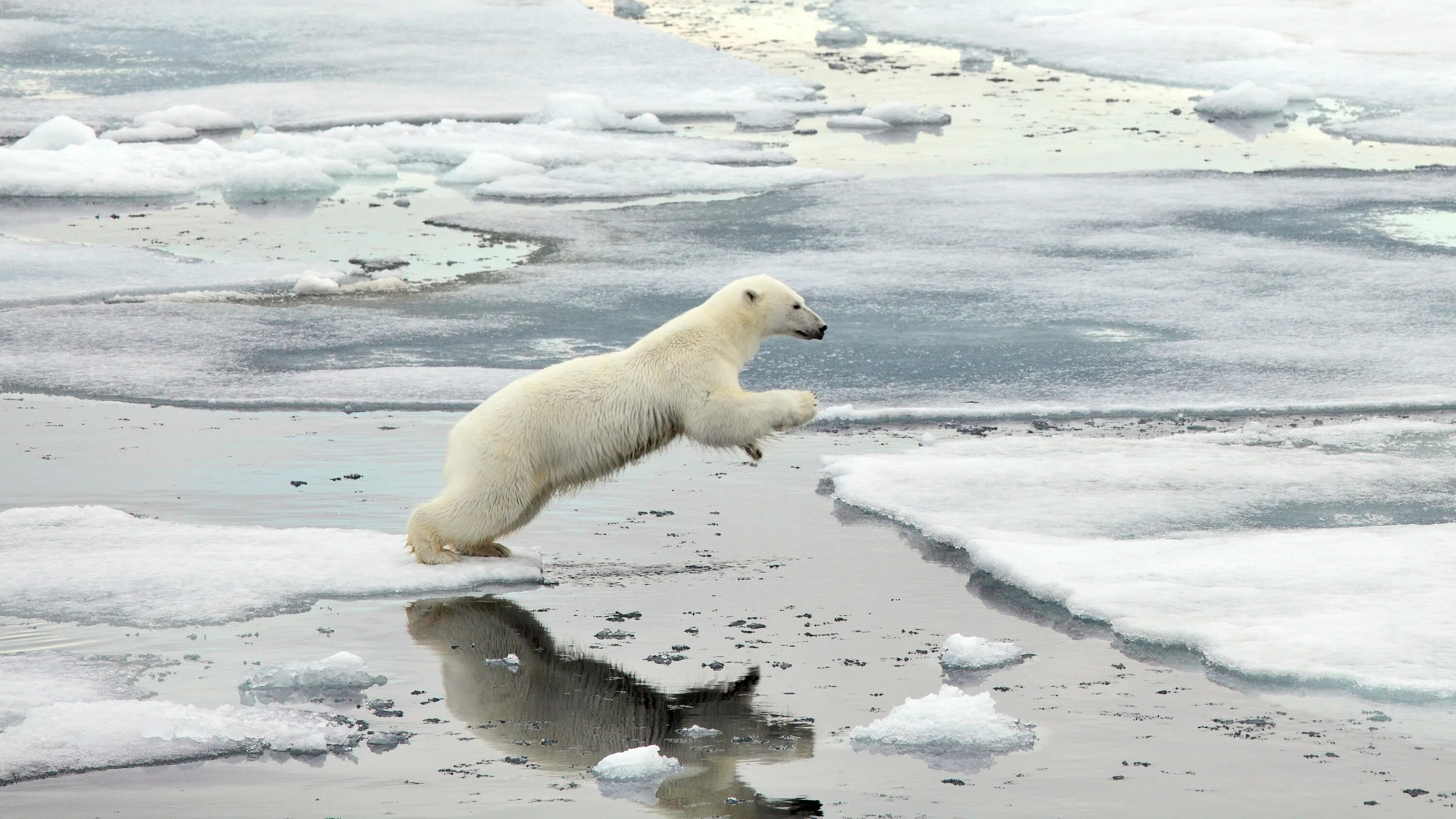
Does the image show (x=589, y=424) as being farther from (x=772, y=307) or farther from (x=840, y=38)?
(x=840, y=38)

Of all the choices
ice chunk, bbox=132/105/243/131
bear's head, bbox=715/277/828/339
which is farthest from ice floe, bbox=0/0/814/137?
bear's head, bbox=715/277/828/339

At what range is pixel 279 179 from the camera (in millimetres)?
11914

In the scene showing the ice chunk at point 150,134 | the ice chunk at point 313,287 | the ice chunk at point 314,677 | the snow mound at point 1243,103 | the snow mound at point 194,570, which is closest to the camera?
the ice chunk at point 314,677

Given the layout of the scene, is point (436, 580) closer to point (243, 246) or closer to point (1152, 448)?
point (1152, 448)

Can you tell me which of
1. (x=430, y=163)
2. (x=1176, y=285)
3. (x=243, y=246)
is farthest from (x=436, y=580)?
(x=430, y=163)

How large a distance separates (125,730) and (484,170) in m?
8.95

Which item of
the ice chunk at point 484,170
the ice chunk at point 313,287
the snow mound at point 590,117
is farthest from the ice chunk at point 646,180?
the ice chunk at point 313,287

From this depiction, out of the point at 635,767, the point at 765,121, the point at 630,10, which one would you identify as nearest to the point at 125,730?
the point at 635,767

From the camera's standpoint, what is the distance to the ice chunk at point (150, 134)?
13.6 metres

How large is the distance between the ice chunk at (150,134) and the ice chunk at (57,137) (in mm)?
492

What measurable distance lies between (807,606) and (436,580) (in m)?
1.00

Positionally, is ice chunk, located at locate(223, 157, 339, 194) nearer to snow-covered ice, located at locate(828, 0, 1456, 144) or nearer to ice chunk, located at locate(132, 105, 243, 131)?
ice chunk, located at locate(132, 105, 243, 131)

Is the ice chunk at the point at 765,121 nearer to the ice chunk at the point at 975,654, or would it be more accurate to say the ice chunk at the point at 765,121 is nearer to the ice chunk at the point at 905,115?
the ice chunk at the point at 905,115

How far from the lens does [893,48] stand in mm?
19984
